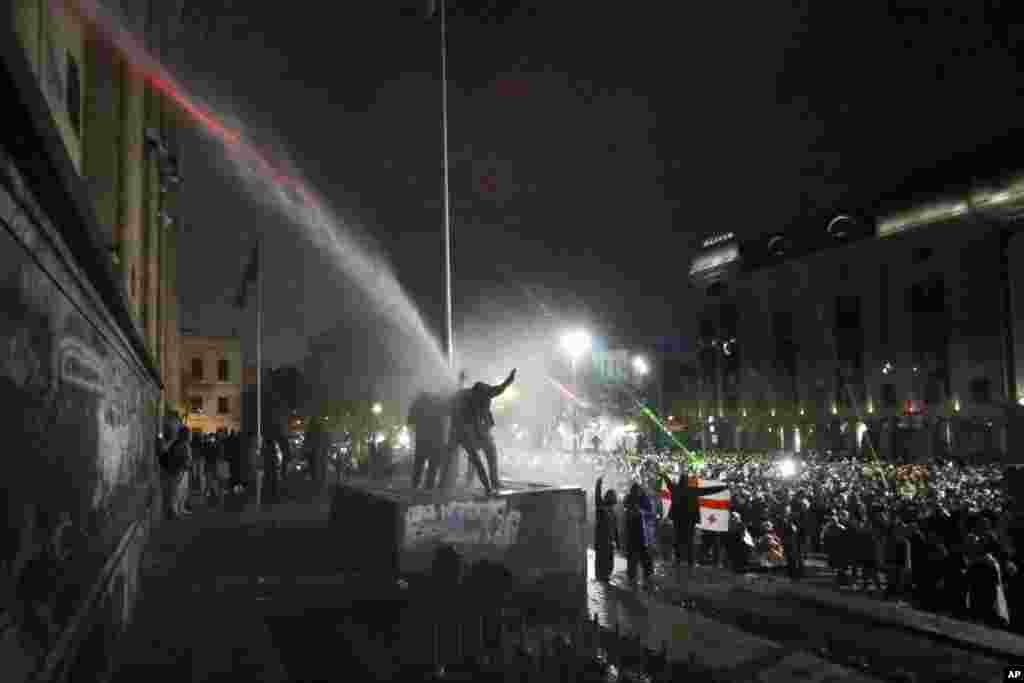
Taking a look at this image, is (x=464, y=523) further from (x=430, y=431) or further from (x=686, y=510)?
(x=686, y=510)

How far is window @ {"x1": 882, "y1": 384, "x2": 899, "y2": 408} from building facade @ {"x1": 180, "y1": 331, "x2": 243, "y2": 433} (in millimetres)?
56943

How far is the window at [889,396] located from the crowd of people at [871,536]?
41.1 metres

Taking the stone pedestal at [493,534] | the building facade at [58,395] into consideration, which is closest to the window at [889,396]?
the stone pedestal at [493,534]

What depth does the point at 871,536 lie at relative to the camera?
14.4m

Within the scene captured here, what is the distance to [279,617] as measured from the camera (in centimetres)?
1002

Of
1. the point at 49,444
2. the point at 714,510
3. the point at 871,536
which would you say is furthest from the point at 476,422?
the point at 49,444

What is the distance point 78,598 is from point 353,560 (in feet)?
30.8

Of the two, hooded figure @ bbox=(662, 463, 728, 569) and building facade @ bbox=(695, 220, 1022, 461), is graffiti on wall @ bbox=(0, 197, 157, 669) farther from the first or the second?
building facade @ bbox=(695, 220, 1022, 461)

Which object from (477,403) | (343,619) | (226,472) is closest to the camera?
(343,619)

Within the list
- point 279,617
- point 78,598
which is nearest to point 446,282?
point 279,617

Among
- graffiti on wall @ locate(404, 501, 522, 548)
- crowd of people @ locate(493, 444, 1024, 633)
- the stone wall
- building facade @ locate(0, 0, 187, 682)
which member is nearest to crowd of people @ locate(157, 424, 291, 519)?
building facade @ locate(0, 0, 187, 682)

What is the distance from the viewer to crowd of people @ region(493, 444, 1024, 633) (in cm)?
1205

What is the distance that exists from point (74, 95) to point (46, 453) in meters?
13.9

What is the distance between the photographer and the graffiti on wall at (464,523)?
1151 centimetres
